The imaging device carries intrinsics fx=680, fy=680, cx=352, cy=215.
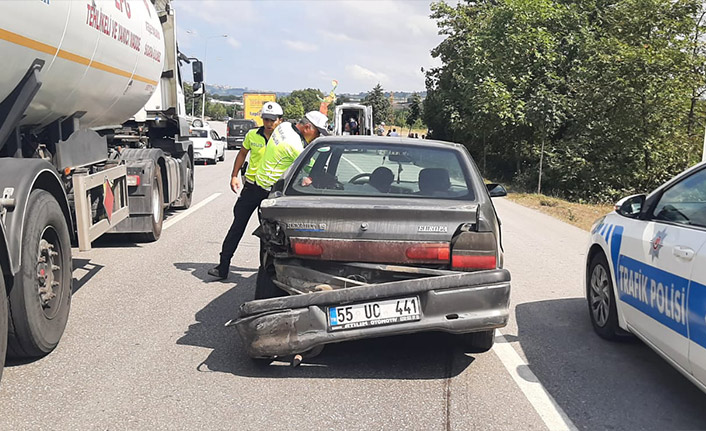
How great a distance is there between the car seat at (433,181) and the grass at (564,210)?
921 centimetres

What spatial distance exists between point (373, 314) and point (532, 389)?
1168 mm

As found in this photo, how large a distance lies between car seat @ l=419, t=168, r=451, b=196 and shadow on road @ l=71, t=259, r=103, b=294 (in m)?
3.78

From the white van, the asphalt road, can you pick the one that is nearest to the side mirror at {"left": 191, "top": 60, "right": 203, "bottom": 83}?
the asphalt road

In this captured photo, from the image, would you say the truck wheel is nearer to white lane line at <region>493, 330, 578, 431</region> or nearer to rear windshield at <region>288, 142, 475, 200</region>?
rear windshield at <region>288, 142, 475, 200</region>

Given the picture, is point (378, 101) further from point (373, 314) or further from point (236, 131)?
point (373, 314)

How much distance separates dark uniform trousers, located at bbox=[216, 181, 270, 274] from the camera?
7332 mm

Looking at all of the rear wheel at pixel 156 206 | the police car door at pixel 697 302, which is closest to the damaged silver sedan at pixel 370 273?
the police car door at pixel 697 302

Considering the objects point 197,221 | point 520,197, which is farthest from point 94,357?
point 520,197

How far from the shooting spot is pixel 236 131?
45062 mm

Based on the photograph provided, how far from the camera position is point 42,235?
495 centimetres

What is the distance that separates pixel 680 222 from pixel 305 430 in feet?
8.86

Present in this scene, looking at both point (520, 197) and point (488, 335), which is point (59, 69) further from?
point (520, 197)

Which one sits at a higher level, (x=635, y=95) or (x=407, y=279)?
(x=635, y=95)

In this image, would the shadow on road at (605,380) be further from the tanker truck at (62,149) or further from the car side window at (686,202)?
the tanker truck at (62,149)
